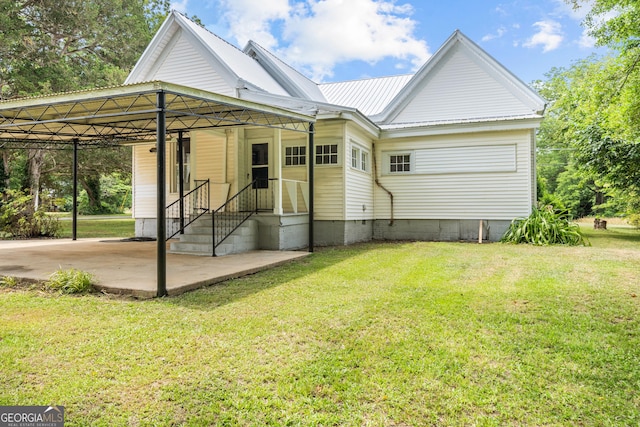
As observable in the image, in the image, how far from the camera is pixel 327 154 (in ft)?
37.9

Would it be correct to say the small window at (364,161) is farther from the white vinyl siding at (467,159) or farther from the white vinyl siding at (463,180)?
the white vinyl siding at (467,159)

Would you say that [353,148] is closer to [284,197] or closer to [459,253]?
[284,197]

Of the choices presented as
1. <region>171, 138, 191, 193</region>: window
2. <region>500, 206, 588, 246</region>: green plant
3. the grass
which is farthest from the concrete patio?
<region>500, 206, 588, 246</region>: green plant

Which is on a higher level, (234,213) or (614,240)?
(234,213)

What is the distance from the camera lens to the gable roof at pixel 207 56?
12.1m

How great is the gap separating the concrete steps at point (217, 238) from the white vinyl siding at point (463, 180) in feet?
17.5

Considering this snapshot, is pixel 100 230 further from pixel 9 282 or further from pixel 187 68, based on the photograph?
pixel 9 282

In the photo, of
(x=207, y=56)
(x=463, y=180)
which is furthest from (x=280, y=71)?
(x=463, y=180)

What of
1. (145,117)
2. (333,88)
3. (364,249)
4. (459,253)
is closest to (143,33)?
(333,88)

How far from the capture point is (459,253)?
984cm

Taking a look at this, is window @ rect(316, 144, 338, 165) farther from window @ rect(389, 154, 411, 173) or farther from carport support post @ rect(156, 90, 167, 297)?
carport support post @ rect(156, 90, 167, 297)

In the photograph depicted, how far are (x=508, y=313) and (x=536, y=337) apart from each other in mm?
789

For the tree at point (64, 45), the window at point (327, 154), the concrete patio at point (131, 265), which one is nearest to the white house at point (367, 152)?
the window at point (327, 154)

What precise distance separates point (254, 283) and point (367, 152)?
789cm
